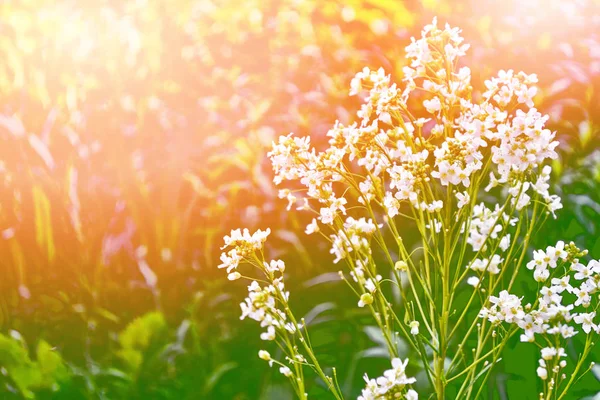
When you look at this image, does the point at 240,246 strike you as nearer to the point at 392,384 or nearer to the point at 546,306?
the point at 392,384

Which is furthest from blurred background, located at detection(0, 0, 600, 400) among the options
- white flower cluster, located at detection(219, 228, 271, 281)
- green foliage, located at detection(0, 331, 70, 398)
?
white flower cluster, located at detection(219, 228, 271, 281)

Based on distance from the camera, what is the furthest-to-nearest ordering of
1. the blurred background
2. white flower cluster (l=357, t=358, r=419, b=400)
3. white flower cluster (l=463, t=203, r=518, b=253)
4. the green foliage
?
the green foliage
the blurred background
white flower cluster (l=463, t=203, r=518, b=253)
white flower cluster (l=357, t=358, r=419, b=400)

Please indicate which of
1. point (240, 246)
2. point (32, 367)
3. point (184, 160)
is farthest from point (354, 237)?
point (32, 367)

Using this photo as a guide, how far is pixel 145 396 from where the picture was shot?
5.51 feet

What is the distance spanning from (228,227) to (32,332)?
678 millimetres

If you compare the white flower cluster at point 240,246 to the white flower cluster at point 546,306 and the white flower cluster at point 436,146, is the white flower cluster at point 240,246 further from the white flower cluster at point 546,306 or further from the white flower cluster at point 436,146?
the white flower cluster at point 546,306

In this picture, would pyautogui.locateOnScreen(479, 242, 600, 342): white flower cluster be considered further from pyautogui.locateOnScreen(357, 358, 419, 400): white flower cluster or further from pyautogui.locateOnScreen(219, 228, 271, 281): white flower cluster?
pyautogui.locateOnScreen(219, 228, 271, 281): white flower cluster

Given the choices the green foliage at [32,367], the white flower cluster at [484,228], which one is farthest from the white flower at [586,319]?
the green foliage at [32,367]

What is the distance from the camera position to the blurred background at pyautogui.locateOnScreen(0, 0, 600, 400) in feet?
5.13

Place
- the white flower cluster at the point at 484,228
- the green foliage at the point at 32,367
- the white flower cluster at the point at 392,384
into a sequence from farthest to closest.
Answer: the green foliage at the point at 32,367
the white flower cluster at the point at 484,228
the white flower cluster at the point at 392,384

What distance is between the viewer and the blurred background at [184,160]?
156cm

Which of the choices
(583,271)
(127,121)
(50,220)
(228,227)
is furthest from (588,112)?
(50,220)

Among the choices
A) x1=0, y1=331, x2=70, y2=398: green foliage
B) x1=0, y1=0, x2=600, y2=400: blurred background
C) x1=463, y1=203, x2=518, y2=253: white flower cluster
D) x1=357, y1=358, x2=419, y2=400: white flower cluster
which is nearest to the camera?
x1=357, y1=358, x2=419, y2=400: white flower cluster

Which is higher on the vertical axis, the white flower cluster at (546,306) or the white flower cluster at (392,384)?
the white flower cluster at (546,306)
